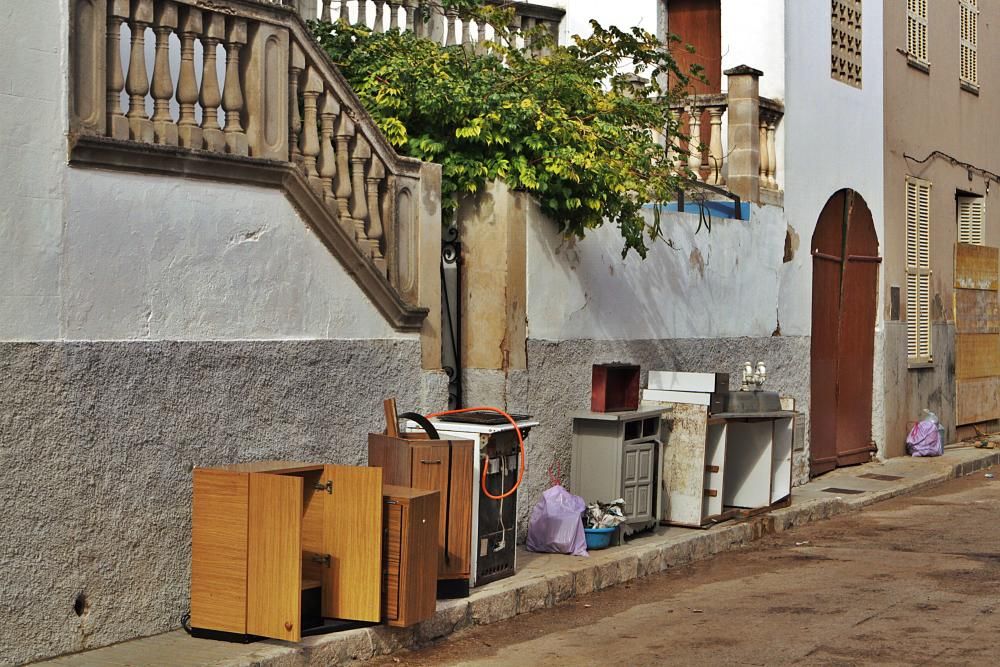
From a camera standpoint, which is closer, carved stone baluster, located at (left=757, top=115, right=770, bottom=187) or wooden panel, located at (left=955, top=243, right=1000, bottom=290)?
carved stone baluster, located at (left=757, top=115, right=770, bottom=187)

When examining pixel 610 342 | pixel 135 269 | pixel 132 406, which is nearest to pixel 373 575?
pixel 132 406

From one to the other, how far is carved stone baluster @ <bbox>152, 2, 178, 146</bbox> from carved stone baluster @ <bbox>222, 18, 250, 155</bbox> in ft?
1.36

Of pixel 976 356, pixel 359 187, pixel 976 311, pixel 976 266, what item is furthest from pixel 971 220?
pixel 359 187

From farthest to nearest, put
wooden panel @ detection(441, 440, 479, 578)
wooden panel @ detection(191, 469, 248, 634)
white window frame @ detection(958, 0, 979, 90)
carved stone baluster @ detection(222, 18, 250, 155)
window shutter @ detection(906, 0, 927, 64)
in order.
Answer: white window frame @ detection(958, 0, 979, 90)
window shutter @ detection(906, 0, 927, 64)
wooden panel @ detection(441, 440, 479, 578)
carved stone baluster @ detection(222, 18, 250, 155)
wooden panel @ detection(191, 469, 248, 634)

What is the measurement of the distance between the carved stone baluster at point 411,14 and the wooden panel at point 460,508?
5266mm

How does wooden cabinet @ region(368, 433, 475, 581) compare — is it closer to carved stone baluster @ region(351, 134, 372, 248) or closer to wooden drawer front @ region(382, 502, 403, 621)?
wooden drawer front @ region(382, 502, 403, 621)

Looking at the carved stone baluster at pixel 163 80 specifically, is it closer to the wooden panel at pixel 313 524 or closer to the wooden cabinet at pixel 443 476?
the wooden panel at pixel 313 524

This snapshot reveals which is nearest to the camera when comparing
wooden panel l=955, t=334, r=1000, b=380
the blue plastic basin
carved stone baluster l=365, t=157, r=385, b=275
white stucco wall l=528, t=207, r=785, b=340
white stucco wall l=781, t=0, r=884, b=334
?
carved stone baluster l=365, t=157, r=385, b=275

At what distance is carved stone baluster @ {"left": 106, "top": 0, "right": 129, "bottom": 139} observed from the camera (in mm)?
7426

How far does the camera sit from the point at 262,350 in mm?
8188

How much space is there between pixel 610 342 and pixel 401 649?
470 cm

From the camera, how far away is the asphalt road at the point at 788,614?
7.64 m

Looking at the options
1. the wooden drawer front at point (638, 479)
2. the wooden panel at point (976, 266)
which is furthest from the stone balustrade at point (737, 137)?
the wooden panel at point (976, 266)

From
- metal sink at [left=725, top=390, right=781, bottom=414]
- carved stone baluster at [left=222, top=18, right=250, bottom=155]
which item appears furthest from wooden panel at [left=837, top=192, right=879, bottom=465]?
carved stone baluster at [left=222, top=18, right=250, bottom=155]
